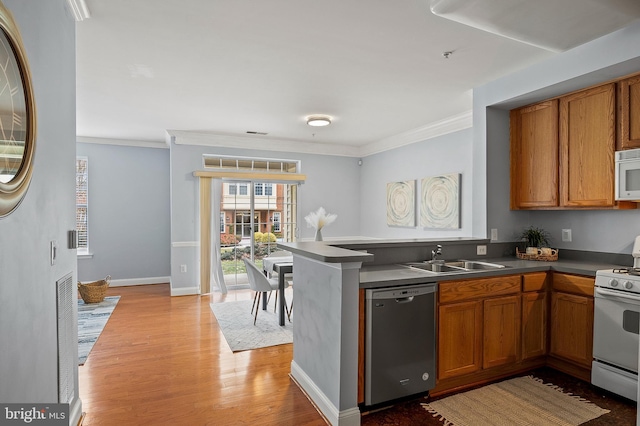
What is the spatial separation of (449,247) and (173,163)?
15.0 ft

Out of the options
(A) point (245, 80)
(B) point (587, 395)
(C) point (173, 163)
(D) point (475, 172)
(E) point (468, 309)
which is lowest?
(B) point (587, 395)

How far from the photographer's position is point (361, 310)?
7.64ft

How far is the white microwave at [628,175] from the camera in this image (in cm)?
271

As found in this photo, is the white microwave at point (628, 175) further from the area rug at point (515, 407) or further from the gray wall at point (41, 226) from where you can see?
the gray wall at point (41, 226)

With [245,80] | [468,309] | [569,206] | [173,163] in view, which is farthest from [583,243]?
[173,163]

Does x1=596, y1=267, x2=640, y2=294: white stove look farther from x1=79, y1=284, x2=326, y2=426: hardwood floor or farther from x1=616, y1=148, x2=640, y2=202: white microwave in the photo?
x1=79, y1=284, x2=326, y2=426: hardwood floor

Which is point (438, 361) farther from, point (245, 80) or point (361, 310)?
point (245, 80)

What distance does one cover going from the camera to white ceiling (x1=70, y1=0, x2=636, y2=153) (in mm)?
2404

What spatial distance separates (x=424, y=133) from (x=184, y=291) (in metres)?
4.64

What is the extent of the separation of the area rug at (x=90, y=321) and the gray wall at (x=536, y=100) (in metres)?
4.18

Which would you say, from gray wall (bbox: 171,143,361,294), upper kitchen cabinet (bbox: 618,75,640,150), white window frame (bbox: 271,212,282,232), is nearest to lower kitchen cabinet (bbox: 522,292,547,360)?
upper kitchen cabinet (bbox: 618,75,640,150)

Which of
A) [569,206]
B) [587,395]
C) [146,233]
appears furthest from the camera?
[146,233]

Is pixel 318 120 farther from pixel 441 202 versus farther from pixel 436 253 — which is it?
pixel 436 253
